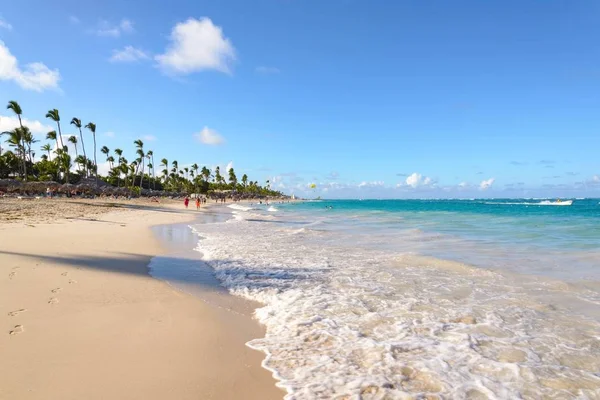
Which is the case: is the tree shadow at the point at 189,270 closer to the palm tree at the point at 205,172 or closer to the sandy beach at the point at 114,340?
the sandy beach at the point at 114,340

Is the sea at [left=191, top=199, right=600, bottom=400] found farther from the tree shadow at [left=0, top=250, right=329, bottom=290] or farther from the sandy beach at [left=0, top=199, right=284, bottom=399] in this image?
the sandy beach at [left=0, top=199, right=284, bottom=399]

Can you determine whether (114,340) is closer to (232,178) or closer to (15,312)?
(15,312)

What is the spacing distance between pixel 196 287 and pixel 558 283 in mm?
8767

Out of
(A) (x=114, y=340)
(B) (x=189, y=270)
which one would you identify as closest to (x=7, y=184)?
(B) (x=189, y=270)

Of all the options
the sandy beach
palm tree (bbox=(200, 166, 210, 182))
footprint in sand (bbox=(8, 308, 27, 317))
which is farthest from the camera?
palm tree (bbox=(200, 166, 210, 182))

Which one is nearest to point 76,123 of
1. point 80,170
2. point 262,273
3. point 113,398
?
point 80,170

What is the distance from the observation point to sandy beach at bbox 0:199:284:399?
138 inches

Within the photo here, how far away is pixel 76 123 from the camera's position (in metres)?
64.4

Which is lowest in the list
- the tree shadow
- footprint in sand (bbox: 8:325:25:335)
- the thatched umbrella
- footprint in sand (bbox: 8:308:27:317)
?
the tree shadow

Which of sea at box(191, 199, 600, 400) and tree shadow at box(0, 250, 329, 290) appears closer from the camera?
sea at box(191, 199, 600, 400)

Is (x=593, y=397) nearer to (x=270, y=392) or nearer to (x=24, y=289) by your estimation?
(x=270, y=392)

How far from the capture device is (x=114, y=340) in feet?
15.0

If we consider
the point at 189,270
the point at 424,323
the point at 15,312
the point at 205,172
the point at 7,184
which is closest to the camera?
the point at 15,312

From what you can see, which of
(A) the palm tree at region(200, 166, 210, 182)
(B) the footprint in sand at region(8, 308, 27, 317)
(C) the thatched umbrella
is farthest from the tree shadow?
(A) the palm tree at region(200, 166, 210, 182)
